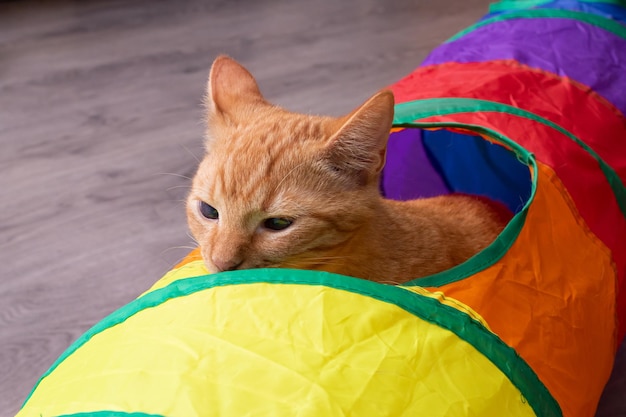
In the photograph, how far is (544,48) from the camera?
1.62 metres

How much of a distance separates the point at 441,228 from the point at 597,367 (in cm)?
37

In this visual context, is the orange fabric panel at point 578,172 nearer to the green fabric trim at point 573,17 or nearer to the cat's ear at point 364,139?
the cat's ear at point 364,139

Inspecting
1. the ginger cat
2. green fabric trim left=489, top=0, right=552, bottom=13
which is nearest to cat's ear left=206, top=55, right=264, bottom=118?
the ginger cat

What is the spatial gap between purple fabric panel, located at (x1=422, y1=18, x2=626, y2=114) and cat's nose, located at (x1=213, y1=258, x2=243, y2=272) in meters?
0.92

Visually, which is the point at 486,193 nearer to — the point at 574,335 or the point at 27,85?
the point at 574,335

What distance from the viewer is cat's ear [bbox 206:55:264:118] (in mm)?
1250

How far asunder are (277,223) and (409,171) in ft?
2.77

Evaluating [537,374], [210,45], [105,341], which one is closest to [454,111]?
[537,374]

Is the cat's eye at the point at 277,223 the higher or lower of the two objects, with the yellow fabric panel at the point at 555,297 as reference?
higher

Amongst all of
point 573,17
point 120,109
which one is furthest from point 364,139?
point 120,109

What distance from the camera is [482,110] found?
1415 millimetres

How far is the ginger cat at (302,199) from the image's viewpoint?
41.6 inches

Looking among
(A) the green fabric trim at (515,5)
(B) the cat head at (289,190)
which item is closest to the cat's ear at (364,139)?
(B) the cat head at (289,190)

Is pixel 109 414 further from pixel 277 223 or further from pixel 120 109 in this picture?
pixel 120 109
